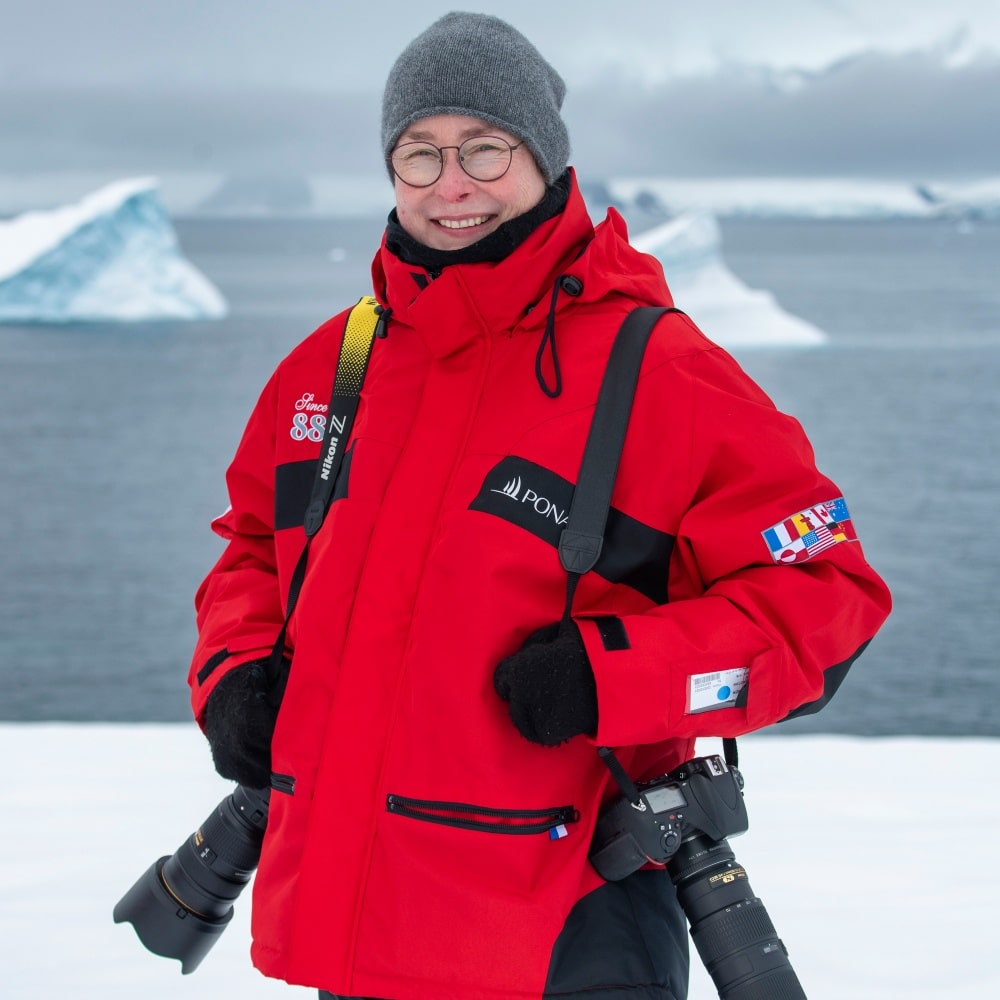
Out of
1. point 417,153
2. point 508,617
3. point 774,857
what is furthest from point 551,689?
point 774,857

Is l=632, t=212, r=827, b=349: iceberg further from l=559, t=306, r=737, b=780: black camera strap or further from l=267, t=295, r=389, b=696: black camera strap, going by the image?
l=559, t=306, r=737, b=780: black camera strap

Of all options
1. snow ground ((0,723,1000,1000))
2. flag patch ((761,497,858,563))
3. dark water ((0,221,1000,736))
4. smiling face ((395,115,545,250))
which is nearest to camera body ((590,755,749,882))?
flag patch ((761,497,858,563))

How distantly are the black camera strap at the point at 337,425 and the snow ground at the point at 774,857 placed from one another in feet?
2.82

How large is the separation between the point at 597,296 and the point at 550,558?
202 mm

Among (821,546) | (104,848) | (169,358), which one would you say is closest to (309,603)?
(821,546)

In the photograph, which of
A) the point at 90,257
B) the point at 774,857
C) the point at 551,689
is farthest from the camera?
the point at 90,257

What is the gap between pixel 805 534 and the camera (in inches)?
34.7

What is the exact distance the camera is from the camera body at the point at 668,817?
89 cm

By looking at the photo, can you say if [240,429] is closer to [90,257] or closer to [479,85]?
[90,257]

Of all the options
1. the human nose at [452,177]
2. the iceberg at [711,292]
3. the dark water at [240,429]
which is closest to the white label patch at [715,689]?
the human nose at [452,177]

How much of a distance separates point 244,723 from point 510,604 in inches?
10.1

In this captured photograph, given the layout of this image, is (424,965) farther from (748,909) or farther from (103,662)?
(103,662)

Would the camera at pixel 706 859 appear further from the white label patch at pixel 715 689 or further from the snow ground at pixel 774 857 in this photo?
the snow ground at pixel 774 857

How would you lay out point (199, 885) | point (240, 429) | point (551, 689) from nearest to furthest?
point (551, 689) → point (199, 885) → point (240, 429)
